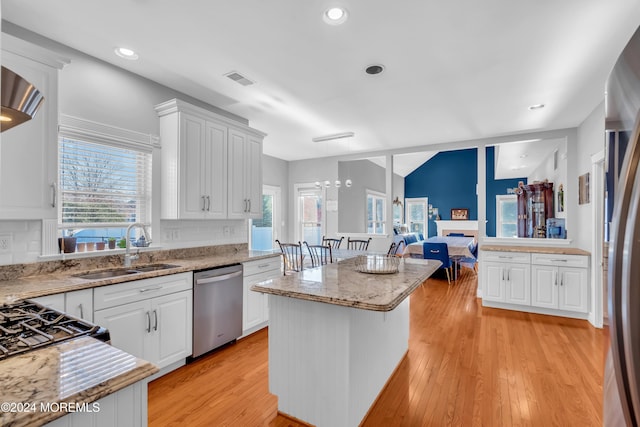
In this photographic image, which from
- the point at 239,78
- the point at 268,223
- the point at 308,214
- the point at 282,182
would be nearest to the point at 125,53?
the point at 239,78

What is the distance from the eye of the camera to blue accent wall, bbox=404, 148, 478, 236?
10188 mm

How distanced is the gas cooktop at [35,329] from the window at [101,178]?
1.35 metres

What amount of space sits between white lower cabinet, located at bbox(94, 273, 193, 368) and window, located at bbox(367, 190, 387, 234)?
6.44 m

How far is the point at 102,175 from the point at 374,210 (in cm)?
711

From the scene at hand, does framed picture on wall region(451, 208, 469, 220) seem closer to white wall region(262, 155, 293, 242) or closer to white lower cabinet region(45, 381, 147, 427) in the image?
white wall region(262, 155, 293, 242)

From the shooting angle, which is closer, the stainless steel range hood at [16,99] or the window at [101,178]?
the stainless steel range hood at [16,99]

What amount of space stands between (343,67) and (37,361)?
2.81 meters

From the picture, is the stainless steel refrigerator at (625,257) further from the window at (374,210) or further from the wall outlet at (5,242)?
the window at (374,210)

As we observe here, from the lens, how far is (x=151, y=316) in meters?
2.40

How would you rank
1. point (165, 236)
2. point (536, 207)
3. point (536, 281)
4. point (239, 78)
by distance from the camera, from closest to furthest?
point (239, 78) → point (165, 236) → point (536, 281) → point (536, 207)

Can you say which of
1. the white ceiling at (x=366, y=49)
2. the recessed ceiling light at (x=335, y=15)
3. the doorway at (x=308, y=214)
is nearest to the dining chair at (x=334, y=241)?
the doorway at (x=308, y=214)

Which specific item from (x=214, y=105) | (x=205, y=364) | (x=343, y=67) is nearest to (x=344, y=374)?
(x=205, y=364)

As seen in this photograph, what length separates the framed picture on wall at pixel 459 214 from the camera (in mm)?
10172

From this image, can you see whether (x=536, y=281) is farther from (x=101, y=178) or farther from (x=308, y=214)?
(x=101, y=178)
